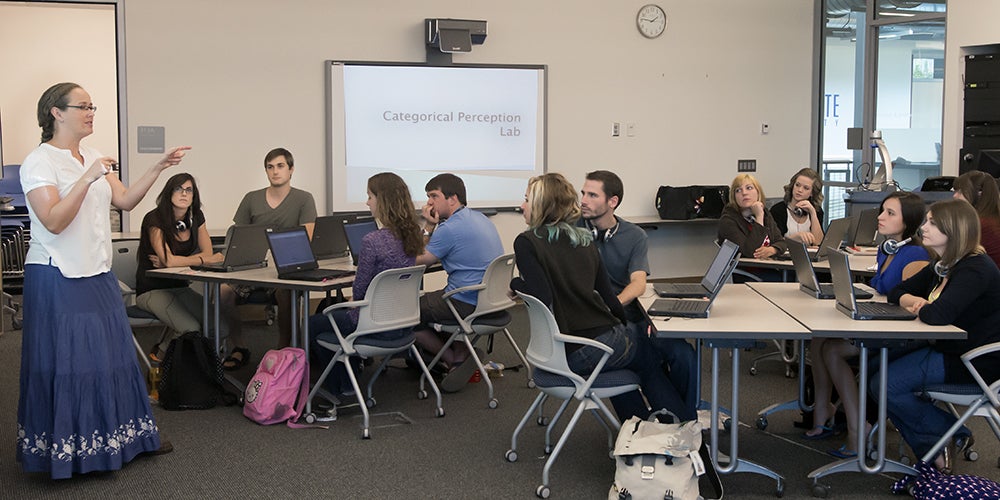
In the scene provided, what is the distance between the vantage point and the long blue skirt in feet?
13.6

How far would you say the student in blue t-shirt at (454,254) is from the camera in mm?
5719

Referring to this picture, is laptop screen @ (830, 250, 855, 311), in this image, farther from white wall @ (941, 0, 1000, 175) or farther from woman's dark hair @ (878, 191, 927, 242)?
white wall @ (941, 0, 1000, 175)

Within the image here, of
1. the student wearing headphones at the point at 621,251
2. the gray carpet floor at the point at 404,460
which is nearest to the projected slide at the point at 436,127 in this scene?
the gray carpet floor at the point at 404,460

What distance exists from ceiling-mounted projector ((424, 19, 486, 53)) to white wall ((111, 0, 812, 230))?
192 mm

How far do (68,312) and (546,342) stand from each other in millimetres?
1923

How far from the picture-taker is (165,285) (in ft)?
20.2

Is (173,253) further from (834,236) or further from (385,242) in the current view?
(834,236)

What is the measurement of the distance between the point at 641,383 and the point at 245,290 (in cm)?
328

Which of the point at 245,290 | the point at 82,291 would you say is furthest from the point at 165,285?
the point at 82,291

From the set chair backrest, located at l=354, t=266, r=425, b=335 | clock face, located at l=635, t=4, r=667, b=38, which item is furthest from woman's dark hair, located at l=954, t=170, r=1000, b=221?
clock face, located at l=635, t=4, r=667, b=38

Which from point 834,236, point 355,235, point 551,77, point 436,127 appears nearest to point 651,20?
point 551,77

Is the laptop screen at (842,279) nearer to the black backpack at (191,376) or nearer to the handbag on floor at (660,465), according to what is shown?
the handbag on floor at (660,465)

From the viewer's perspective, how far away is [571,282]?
13.9 feet

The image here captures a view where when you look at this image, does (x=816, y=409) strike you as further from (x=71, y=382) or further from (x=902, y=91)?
(x=902, y=91)
